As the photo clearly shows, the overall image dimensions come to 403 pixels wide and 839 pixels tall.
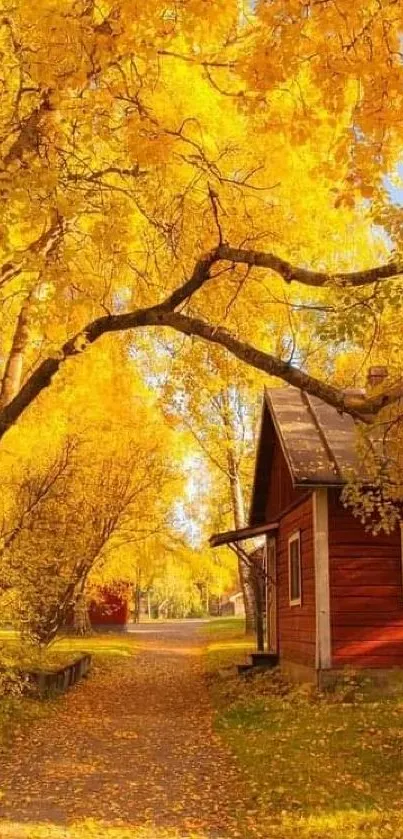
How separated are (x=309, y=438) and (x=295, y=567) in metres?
2.98

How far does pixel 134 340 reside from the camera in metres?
16.5

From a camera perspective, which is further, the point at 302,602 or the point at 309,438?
the point at 302,602

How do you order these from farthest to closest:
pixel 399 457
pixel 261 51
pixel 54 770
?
pixel 54 770 → pixel 399 457 → pixel 261 51

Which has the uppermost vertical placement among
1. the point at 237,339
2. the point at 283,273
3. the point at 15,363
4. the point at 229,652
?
the point at 15,363

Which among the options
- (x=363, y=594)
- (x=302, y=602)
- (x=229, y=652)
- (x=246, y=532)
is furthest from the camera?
(x=229, y=652)

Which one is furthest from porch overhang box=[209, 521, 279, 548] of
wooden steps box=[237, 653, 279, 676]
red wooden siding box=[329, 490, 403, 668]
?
red wooden siding box=[329, 490, 403, 668]

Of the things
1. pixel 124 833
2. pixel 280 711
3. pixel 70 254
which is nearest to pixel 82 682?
pixel 280 711

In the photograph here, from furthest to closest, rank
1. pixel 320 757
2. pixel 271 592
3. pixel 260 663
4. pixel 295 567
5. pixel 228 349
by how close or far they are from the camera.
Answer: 1. pixel 271 592
2. pixel 260 663
3. pixel 295 567
4. pixel 320 757
5. pixel 228 349

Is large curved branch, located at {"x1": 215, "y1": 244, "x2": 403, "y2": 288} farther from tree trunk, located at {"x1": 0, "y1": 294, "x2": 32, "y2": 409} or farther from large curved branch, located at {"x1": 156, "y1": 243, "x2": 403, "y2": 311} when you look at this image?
tree trunk, located at {"x1": 0, "y1": 294, "x2": 32, "y2": 409}

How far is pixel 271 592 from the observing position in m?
21.0

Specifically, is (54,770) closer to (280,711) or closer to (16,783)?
(16,783)

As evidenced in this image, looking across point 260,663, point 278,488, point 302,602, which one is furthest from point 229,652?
point 302,602

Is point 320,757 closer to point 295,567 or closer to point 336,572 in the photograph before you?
point 336,572

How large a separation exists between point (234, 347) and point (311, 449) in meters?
7.10
